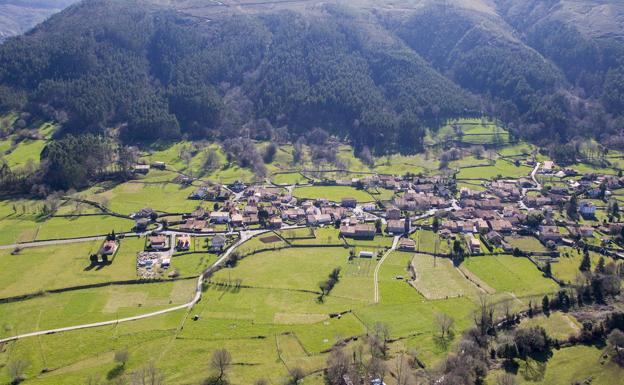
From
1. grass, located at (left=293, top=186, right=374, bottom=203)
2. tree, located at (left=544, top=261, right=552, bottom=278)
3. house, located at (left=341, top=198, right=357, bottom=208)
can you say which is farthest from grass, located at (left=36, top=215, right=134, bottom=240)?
tree, located at (left=544, top=261, right=552, bottom=278)

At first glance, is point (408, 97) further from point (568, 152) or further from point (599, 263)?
point (599, 263)

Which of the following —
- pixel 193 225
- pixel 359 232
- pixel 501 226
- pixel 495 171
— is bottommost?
pixel 495 171

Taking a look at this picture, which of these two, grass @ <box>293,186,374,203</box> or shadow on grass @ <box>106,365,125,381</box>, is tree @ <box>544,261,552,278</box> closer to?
grass @ <box>293,186,374,203</box>

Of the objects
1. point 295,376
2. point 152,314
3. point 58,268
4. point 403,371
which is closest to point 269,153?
point 58,268

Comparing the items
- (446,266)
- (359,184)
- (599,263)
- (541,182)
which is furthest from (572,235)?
(359,184)

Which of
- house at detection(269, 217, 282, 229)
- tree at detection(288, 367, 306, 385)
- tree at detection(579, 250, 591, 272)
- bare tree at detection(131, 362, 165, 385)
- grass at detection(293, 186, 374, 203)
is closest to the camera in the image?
bare tree at detection(131, 362, 165, 385)

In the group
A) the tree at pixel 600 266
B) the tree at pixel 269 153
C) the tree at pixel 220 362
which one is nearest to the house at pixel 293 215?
the tree at pixel 269 153

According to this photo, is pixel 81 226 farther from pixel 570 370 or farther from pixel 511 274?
pixel 570 370
